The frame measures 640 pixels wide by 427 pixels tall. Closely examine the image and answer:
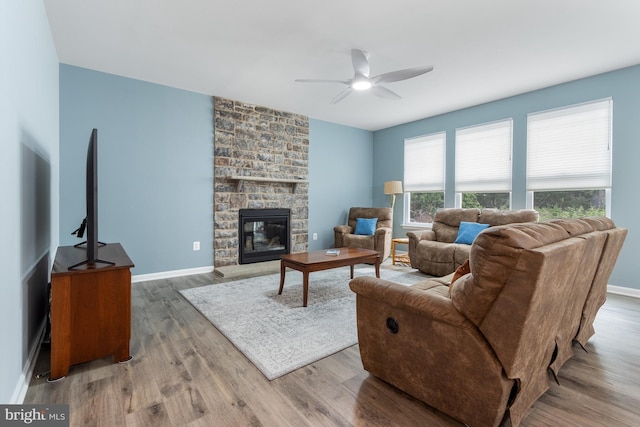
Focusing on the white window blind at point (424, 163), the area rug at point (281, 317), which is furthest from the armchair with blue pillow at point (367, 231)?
the area rug at point (281, 317)

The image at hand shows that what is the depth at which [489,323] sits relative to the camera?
4.23ft

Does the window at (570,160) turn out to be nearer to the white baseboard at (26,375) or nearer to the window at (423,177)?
the window at (423,177)

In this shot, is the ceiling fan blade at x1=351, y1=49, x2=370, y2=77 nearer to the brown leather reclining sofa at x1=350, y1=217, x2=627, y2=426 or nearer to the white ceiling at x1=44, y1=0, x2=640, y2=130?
the white ceiling at x1=44, y1=0, x2=640, y2=130

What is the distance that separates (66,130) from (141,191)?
102 centimetres

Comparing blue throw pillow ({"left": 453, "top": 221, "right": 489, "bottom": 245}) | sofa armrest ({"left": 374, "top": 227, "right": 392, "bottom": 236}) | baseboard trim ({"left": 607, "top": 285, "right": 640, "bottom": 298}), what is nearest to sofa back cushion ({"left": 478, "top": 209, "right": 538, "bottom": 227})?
blue throw pillow ({"left": 453, "top": 221, "right": 489, "bottom": 245})

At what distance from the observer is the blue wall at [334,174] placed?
5.84 m

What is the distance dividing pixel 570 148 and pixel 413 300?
3.96 meters

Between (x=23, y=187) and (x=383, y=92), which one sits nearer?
(x=23, y=187)

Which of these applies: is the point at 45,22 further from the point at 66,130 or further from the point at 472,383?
the point at 472,383

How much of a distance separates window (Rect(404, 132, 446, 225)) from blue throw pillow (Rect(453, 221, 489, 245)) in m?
1.16

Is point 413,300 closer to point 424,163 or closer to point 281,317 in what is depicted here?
point 281,317

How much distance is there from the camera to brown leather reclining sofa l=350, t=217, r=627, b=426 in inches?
47.5

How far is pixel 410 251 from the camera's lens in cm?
468

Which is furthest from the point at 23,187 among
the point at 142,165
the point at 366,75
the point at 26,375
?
the point at 366,75
